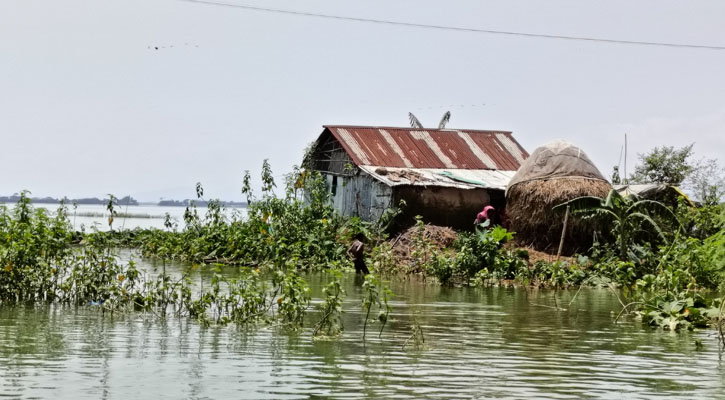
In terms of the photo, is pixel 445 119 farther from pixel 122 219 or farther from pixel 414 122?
pixel 122 219

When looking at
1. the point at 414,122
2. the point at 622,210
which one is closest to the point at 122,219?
the point at 414,122

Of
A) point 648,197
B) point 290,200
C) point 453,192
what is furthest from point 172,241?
point 648,197

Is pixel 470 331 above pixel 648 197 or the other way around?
the other way around

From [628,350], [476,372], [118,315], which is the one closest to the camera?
[476,372]

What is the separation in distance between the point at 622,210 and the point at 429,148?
1165 cm

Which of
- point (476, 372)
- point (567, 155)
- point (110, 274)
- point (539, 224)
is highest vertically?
point (567, 155)

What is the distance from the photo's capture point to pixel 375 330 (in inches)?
447

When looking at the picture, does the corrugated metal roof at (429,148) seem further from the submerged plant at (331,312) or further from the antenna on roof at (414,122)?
the submerged plant at (331,312)

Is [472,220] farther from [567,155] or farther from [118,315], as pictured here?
[118,315]

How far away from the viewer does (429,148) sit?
3025 cm

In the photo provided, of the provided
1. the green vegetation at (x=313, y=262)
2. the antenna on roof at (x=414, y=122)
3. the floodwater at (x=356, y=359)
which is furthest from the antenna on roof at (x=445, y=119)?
the floodwater at (x=356, y=359)

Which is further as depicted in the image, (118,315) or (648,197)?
(648,197)

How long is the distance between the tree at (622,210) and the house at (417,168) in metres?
5.85

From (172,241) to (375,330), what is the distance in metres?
15.4
